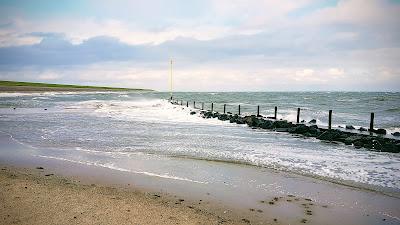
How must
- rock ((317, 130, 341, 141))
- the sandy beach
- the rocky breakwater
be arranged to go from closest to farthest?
the sandy beach, the rocky breakwater, rock ((317, 130, 341, 141))

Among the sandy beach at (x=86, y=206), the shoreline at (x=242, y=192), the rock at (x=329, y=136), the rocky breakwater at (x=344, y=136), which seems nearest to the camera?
the sandy beach at (x=86, y=206)

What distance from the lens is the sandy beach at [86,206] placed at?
5664 mm

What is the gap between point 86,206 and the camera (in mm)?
6258

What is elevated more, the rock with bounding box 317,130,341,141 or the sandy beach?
the sandy beach

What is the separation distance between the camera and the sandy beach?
5664 millimetres

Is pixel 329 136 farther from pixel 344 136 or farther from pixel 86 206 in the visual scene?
pixel 86 206

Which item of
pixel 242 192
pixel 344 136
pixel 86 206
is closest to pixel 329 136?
pixel 344 136

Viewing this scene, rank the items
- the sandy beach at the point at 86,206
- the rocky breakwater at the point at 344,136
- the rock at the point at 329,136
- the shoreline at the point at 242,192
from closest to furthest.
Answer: the sandy beach at the point at 86,206
the shoreline at the point at 242,192
the rocky breakwater at the point at 344,136
the rock at the point at 329,136

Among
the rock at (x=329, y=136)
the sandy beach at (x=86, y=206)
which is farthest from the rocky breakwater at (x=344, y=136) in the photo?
the sandy beach at (x=86, y=206)

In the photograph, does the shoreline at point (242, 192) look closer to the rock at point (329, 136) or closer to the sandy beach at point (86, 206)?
the sandy beach at point (86, 206)

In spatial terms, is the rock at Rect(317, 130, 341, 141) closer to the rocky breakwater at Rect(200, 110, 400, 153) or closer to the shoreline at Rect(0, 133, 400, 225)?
the rocky breakwater at Rect(200, 110, 400, 153)

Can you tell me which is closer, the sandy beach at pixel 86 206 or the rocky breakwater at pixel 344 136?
the sandy beach at pixel 86 206

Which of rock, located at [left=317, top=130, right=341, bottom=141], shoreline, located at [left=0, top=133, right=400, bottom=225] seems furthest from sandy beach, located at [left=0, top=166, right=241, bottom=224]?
rock, located at [left=317, top=130, right=341, bottom=141]

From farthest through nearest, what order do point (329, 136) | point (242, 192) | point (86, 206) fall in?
1. point (329, 136)
2. point (242, 192)
3. point (86, 206)
